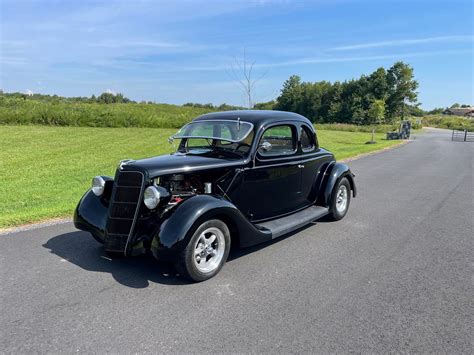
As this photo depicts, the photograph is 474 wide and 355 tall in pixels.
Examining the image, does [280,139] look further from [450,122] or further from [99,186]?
[450,122]

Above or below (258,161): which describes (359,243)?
below

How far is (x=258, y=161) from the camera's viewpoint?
199 inches

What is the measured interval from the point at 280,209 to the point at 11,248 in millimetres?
3697

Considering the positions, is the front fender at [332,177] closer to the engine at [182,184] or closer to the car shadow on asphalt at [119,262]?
the car shadow on asphalt at [119,262]

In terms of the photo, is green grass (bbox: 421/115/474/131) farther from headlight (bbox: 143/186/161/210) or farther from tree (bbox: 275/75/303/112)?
headlight (bbox: 143/186/161/210)

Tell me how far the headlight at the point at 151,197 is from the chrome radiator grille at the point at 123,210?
0.42ft

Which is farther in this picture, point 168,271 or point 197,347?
point 168,271

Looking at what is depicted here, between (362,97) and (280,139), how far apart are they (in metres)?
83.0

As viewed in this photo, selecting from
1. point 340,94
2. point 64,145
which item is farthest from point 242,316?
point 340,94

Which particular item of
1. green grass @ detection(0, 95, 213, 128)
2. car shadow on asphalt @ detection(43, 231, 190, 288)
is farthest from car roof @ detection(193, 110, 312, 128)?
green grass @ detection(0, 95, 213, 128)

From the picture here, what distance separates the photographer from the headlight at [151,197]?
4074 millimetres

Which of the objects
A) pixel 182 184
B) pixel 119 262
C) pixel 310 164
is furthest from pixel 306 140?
pixel 119 262

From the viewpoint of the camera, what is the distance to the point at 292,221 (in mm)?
5352

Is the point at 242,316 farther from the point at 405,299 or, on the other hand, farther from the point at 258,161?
the point at 258,161
